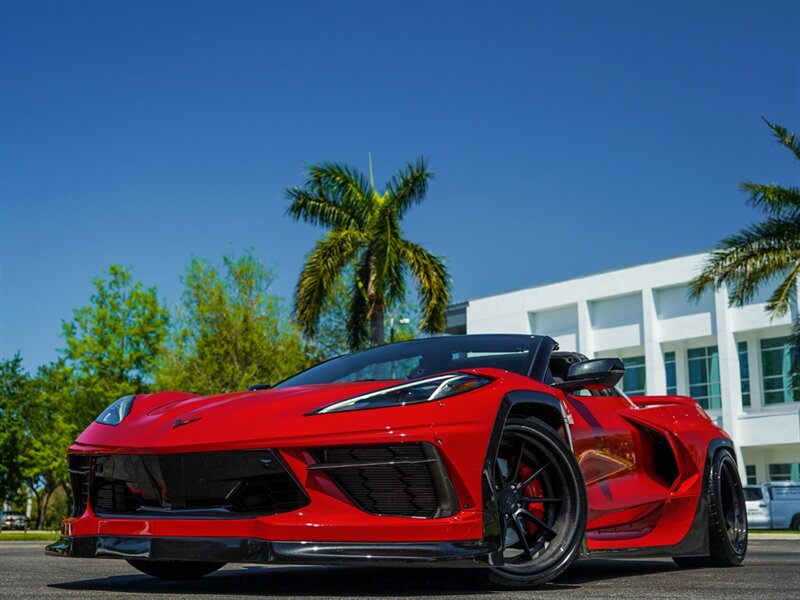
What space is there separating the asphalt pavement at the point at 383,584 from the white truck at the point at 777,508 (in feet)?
79.9

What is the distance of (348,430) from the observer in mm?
4219

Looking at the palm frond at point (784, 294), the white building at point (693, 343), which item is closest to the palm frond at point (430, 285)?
the palm frond at point (784, 294)

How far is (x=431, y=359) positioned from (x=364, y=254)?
63.1ft

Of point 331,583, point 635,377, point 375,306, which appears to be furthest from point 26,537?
point 635,377

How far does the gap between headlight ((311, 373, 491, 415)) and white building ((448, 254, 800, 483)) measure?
125 ft

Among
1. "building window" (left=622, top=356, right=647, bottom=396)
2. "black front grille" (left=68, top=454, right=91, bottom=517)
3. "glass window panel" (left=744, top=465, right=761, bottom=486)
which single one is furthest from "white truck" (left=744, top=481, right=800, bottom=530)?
"black front grille" (left=68, top=454, right=91, bottom=517)

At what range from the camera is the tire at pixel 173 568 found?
539 centimetres

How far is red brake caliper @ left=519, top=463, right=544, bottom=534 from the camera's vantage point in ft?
15.9

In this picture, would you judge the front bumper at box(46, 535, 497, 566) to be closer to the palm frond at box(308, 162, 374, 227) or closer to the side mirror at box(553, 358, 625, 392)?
the side mirror at box(553, 358, 625, 392)

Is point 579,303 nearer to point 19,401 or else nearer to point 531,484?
point 19,401

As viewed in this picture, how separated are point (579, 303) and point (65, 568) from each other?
45052 mm

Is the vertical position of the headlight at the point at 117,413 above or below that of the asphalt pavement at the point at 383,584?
above

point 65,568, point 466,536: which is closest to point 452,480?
point 466,536

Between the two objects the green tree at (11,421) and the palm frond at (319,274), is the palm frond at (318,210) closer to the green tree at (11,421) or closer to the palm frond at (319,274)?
the palm frond at (319,274)
